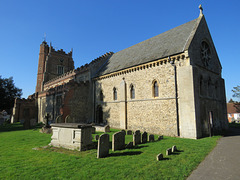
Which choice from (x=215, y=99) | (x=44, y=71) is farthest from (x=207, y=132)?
(x=44, y=71)

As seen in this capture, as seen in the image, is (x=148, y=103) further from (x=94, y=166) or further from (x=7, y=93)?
(x=7, y=93)

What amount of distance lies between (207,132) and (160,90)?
5578mm

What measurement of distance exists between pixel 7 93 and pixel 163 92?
34940 millimetres

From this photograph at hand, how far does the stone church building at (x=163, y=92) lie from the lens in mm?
12461

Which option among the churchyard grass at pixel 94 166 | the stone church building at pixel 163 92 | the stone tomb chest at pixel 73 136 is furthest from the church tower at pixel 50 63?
the churchyard grass at pixel 94 166

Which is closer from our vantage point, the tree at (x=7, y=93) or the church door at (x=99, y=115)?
the church door at (x=99, y=115)

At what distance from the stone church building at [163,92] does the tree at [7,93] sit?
51.1ft

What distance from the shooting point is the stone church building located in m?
12.5

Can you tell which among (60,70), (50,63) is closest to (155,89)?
(50,63)

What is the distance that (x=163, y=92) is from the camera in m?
13.8

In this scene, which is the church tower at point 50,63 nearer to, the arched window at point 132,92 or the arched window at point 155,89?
the arched window at point 132,92

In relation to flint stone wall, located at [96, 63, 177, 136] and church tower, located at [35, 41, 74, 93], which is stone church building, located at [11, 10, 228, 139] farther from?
church tower, located at [35, 41, 74, 93]

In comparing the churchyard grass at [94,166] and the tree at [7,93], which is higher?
A: the tree at [7,93]

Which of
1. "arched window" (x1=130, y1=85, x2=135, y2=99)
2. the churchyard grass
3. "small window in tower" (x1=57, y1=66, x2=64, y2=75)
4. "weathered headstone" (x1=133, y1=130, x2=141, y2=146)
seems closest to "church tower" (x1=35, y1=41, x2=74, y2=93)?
"small window in tower" (x1=57, y1=66, x2=64, y2=75)
